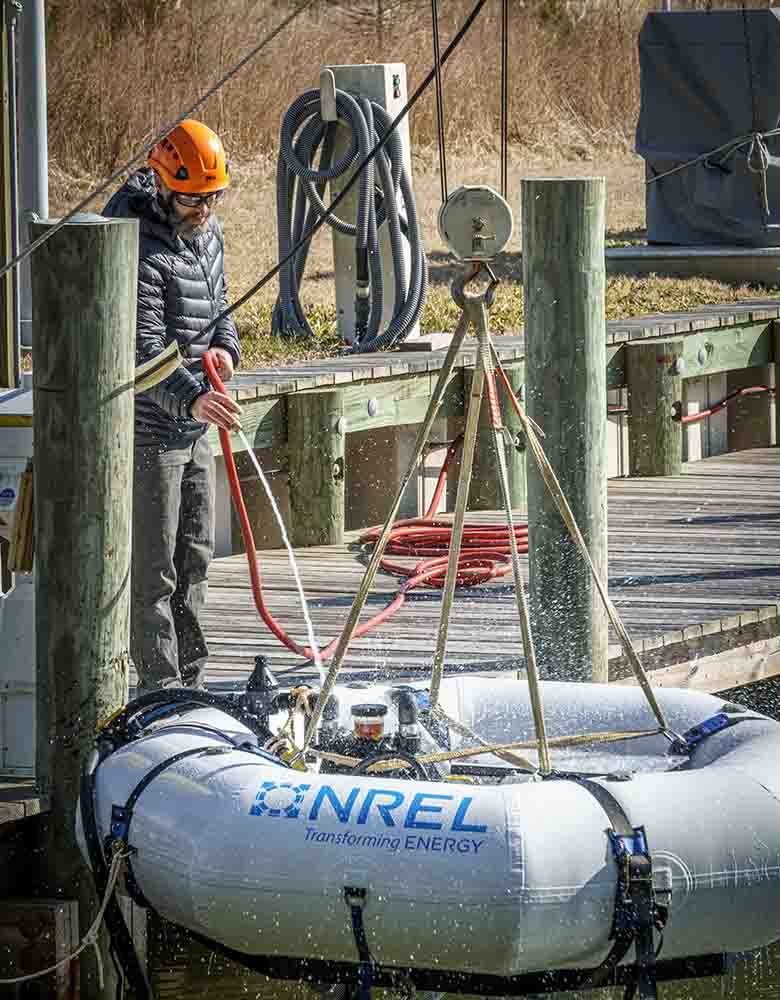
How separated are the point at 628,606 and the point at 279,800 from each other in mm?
2844

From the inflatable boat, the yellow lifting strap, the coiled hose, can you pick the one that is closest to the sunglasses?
the yellow lifting strap

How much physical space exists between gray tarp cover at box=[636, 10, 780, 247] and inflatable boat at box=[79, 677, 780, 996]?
10158 millimetres

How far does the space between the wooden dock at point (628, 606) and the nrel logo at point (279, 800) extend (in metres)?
1.69

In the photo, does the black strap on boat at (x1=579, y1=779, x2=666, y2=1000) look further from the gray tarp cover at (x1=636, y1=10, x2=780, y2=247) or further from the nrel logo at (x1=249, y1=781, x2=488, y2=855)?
the gray tarp cover at (x1=636, y1=10, x2=780, y2=247)

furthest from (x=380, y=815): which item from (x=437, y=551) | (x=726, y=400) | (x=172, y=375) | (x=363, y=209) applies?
(x=726, y=400)

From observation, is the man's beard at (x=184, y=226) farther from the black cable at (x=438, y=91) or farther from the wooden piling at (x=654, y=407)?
the wooden piling at (x=654, y=407)

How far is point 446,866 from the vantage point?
4176 millimetres

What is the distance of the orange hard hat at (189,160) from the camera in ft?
17.7

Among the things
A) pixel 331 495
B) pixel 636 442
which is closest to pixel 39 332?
pixel 331 495

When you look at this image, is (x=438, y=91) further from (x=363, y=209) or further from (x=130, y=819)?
(x=363, y=209)

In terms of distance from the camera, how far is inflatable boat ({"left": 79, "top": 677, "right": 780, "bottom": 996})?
4.18 meters

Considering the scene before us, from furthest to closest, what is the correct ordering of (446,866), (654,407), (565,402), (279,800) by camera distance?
(654,407)
(565,402)
(279,800)
(446,866)

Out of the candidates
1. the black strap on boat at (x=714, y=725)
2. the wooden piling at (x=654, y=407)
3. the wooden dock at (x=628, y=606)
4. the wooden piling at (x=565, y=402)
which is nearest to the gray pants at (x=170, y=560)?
the wooden dock at (x=628, y=606)

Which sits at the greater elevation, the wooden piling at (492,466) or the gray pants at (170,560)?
the wooden piling at (492,466)
